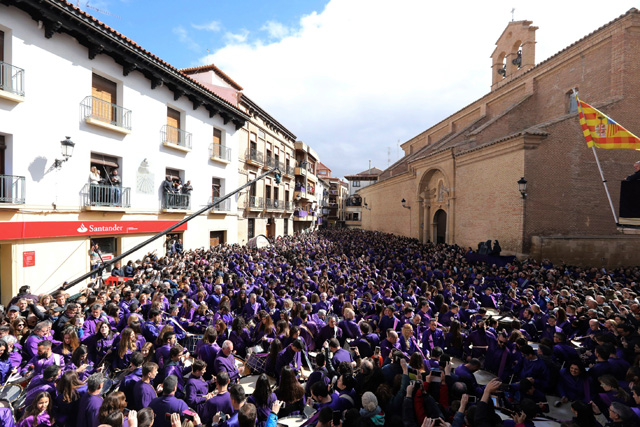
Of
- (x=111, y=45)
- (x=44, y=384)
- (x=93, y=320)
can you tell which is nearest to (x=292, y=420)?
(x=44, y=384)

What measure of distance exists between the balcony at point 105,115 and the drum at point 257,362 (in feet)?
34.3

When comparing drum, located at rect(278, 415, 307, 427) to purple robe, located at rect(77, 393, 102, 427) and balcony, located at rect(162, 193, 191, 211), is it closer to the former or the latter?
purple robe, located at rect(77, 393, 102, 427)

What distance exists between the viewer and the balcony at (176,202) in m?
14.3

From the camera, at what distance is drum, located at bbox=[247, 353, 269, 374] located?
5.26 meters

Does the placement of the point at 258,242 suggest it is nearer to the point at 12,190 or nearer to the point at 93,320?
the point at 12,190

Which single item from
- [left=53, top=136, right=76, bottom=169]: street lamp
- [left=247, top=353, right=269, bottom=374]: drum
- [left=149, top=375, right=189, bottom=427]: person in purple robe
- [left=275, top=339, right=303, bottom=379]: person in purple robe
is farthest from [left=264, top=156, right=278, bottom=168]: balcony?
[left=149, top=375, right=189, bottom=427]: person in purple robe

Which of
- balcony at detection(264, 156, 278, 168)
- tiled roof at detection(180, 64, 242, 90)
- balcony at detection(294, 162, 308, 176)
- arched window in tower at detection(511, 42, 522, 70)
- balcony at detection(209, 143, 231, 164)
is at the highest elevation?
arched window in tower at detection(511, 42, 522, 70)

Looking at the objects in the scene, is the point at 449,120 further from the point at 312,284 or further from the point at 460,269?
the point at 312,284

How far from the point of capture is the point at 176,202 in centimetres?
1495

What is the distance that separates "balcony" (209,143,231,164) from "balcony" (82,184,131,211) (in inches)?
225

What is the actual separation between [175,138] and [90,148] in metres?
4.53

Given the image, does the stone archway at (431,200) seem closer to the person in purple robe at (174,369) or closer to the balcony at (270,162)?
the balcony at (270,162)

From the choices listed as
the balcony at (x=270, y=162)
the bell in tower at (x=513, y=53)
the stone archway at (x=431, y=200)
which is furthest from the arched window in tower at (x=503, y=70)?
the balcony at (x=270, y=162)

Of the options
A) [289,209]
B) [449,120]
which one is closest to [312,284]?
[289,209]
